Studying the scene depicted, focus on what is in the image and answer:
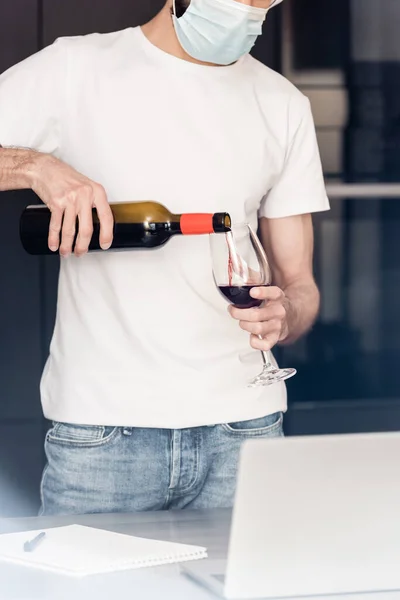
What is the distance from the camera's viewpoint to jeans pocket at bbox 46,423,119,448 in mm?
1609

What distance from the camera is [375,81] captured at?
2775 millimetres

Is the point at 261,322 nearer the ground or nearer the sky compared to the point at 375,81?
nearer the ground

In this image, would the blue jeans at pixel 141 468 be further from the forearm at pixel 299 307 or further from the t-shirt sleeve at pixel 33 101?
the t-shirt sleeve at pixel 33 101

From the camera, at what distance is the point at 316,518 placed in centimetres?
91

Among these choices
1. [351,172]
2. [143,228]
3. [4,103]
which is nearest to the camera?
[143,228]

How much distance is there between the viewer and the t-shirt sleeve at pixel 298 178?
1812 mm

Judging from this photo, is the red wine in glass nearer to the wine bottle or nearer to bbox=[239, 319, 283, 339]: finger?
bbox=[239, 319, 283, 339]: finger

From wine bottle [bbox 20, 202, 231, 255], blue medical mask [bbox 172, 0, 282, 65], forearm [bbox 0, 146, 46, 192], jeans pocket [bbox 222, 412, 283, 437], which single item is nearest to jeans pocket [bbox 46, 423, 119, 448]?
jeans pocket [bbox 222, 412, 283, 437]

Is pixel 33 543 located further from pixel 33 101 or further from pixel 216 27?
pixel 216 27

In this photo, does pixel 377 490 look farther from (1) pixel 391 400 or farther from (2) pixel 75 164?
(1) pixel 391 400

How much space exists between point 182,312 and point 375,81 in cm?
141

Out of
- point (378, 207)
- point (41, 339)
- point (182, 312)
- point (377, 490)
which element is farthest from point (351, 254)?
point (377, 490)

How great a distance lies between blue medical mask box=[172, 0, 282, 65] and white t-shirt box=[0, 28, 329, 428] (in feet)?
0.20

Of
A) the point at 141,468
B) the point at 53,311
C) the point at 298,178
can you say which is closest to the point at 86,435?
the point at 141,468
